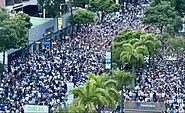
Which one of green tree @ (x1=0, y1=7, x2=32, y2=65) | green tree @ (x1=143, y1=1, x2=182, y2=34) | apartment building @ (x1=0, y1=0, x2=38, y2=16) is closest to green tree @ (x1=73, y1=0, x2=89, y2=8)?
apartment building @ (x1=0, y1=0, x2=38, y2=16)

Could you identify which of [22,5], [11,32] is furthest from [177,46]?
[22,5]

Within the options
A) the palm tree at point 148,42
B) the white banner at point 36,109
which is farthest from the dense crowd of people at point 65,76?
the white banner at point 36,109

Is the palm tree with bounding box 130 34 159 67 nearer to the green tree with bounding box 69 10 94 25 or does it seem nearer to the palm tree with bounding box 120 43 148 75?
the palm tree with bounding box 120 43 148 75

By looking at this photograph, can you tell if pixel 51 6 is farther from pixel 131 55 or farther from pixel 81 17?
pixel 131 55

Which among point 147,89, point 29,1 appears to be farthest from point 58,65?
point 29,1

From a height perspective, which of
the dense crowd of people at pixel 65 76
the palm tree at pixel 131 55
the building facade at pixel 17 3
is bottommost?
the dense crowd of people at pixel 65 76

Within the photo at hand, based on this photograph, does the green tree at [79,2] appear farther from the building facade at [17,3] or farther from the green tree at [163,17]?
the green tree at [163,17]

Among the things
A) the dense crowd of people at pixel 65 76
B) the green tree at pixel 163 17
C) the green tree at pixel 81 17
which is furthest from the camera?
the green tree at pixel 81 17

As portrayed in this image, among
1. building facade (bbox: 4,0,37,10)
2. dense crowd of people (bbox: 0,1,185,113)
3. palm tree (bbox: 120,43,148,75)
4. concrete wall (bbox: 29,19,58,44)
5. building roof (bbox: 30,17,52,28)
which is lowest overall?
dense crowd of people (bbox: 0,1,185,113)
